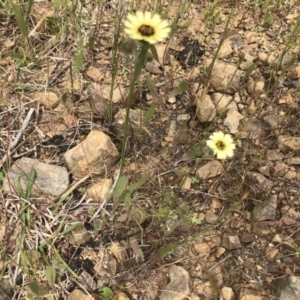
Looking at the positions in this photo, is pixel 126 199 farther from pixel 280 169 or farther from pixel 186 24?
pixel 186 24

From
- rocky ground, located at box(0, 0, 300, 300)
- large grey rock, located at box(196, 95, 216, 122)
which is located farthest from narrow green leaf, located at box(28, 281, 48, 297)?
large grey rock, located at box(196, 95, 216, 122)

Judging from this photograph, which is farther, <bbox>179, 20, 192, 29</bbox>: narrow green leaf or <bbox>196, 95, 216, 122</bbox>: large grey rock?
<bbox>179, 20, 192, 29</bbox>: narrow green leaf

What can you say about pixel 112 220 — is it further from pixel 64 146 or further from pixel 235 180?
pixel 235 180

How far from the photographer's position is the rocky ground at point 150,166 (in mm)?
1632

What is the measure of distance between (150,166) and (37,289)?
70 cm

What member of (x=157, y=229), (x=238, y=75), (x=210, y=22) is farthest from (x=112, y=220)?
(x=210, y=22)

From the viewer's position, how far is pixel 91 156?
1.81 m

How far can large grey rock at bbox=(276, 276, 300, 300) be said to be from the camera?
154 cm

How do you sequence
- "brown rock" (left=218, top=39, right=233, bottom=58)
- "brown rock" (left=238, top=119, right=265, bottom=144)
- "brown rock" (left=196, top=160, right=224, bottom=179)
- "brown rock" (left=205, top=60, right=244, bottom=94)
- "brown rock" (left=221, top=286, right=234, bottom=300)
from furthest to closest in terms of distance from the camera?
1. "brown rock" (left=218, top=39, right=233, bottom=58)
2. "brown rock" (left=205, top=60, right=244, bottom=94)
3. "brown rock" (left=238, top=119, right=265, bottom=144)
4. "brown rock" (left=196, top=160, right=224, bottom=179)
5. "brown rock" (left=221, top=286, right=234, bottom=300)

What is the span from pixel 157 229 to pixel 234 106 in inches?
29.5

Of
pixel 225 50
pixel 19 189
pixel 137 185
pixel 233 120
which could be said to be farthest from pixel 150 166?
pixel 225 50

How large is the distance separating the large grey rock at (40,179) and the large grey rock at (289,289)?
94cm

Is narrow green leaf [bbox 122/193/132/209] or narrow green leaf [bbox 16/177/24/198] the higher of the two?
narrow green leaf [bbox 122/193/132/209]

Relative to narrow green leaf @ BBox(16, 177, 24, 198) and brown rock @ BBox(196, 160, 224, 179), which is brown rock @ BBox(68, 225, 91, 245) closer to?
narrow green leaf @ BBox(16, 177, 24, 198)
